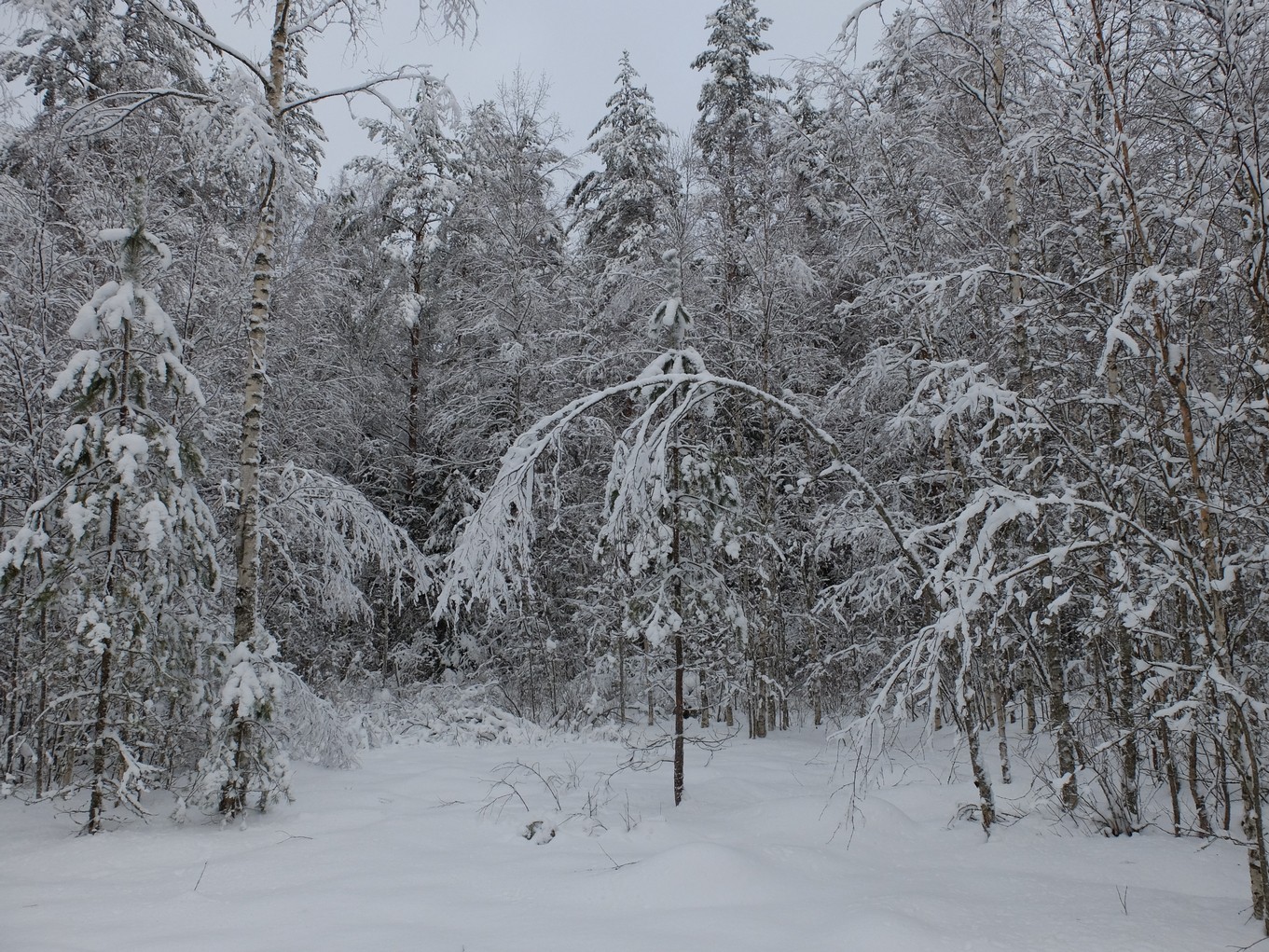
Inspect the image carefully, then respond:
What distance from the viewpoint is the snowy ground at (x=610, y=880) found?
3857 millimetres

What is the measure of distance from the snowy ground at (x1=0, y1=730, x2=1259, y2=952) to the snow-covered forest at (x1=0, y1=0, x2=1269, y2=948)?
426mm

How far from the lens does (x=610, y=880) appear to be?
476 cm

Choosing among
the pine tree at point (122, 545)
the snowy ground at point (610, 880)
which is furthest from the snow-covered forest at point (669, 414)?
the snowy ground at point (610, 880)

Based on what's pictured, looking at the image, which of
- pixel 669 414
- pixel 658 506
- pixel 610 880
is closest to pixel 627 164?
pixel 658 506

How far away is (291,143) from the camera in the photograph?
749 cm

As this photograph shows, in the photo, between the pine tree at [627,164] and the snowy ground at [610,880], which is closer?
the snowy ground at [610,880]

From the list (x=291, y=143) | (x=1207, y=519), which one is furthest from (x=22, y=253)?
(x=1207, y=519)

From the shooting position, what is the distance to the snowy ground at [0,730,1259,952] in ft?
12.7

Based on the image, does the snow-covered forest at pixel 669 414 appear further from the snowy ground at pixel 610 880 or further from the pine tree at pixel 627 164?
the snowy ground at pixel 610 880

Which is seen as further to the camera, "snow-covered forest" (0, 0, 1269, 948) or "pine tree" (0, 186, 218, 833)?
"pine tree" (0, 186, 218, 833)

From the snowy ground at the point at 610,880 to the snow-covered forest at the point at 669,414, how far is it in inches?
16.8

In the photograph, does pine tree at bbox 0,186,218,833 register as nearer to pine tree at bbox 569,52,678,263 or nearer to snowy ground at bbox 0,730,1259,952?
snowy ground at bbox 0,730,1259,952

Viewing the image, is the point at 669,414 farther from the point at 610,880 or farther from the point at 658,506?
the point at 610,880

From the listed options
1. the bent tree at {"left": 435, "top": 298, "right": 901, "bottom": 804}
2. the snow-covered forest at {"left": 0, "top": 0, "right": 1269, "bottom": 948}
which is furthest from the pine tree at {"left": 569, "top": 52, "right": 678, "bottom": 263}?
the bent tree at {"left": 435, "top": 298, "right": 901, "bottom": 804}
